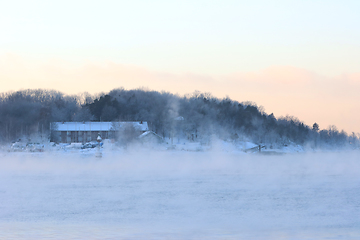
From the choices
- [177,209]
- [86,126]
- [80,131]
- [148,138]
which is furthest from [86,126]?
[177,209]

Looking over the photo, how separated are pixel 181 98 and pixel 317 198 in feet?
406

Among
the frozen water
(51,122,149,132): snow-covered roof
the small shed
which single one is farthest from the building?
the frozen water

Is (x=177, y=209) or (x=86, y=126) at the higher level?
(x=86, y=126)

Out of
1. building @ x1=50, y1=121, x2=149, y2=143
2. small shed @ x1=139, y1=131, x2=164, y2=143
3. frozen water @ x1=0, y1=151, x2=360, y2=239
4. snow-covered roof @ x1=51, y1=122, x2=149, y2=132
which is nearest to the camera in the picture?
frozen water @ x1=0, y1=151, x2=360, y2=239

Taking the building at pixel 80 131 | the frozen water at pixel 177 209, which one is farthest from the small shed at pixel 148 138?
the frozen water at pixel 177 209

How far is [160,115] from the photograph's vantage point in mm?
126188

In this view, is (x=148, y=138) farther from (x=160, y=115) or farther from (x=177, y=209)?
(x=177, y=209)

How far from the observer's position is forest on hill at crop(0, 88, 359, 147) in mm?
117000

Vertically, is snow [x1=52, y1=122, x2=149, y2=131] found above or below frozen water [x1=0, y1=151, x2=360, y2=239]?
above

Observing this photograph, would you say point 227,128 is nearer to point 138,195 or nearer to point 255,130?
point 255,130

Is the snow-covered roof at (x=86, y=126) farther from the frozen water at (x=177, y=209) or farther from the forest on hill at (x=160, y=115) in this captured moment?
the frozen water at (x=177, y=209)

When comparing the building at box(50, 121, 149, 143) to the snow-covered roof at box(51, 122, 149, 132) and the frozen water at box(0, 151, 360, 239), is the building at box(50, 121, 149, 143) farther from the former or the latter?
the frozen water at box(0, 151, 360, 239)

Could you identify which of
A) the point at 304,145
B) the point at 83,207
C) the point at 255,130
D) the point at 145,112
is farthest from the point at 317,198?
the point at 304,145

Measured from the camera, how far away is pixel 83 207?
19.5 m
